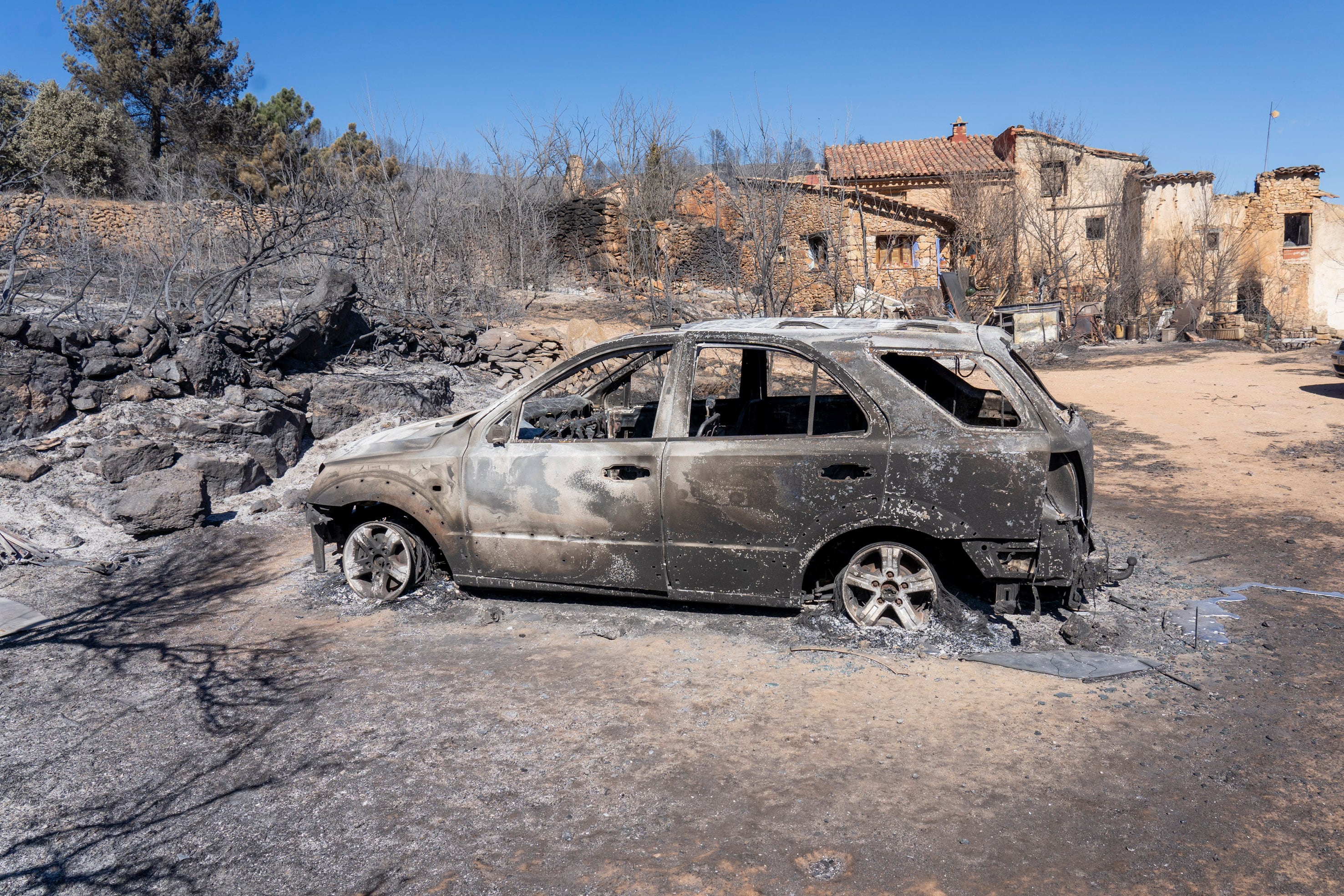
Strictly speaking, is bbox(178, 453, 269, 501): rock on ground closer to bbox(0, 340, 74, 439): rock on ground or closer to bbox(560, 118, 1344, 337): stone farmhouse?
bbox(0, 340, 74, 439): rock on ground

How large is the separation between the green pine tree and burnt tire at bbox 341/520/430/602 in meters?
30.8

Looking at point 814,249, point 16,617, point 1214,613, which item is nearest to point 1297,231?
point 814,249

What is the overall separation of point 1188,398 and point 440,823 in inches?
570

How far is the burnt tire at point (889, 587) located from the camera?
4.62m

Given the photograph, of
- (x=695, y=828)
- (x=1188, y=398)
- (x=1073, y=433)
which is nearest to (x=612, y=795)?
(x=695, y=828)

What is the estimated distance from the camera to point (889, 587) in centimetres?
468

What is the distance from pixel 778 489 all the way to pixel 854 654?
0.93 metres

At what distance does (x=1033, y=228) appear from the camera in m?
31.4

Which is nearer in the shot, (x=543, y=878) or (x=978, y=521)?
(x=543, y=878)

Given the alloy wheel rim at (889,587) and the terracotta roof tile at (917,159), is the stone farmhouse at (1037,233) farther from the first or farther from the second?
the alloy wheel rim at (889,587)

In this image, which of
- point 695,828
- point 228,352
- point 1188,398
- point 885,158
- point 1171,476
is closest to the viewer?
point 695,828

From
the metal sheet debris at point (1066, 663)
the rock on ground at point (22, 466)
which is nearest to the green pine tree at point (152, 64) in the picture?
the rock on ground at point (22, 466)

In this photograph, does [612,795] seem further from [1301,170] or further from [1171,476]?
[1301,170]

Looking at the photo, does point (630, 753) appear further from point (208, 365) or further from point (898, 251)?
point (898, 251)
